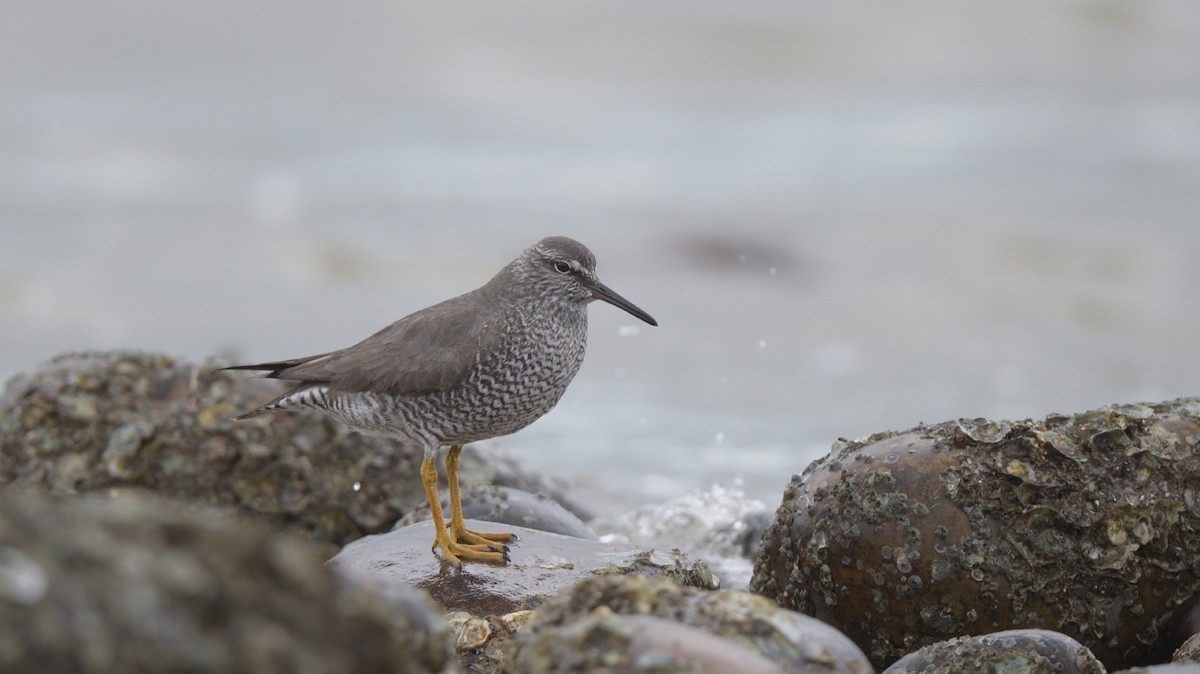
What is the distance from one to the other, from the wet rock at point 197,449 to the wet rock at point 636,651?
14.4 feet

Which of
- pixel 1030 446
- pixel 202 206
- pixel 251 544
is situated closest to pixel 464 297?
pixel 1030 446

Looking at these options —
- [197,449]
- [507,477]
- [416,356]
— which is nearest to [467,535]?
[416,356]

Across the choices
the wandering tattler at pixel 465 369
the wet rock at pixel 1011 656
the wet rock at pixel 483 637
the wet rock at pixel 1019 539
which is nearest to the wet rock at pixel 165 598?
the wet rock at pixel 483 637

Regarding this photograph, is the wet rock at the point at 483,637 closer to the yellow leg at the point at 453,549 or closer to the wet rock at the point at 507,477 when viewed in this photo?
the yellow leg at the point at 453,549

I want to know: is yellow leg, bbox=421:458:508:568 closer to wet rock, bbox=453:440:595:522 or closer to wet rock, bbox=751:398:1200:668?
wet rock, bbox=751:398:1200:668

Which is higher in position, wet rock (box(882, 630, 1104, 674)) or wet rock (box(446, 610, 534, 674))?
wet rock (box(882, 630, 1104, 674))

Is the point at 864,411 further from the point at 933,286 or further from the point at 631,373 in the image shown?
the point at 933,286

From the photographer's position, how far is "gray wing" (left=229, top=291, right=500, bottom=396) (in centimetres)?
624

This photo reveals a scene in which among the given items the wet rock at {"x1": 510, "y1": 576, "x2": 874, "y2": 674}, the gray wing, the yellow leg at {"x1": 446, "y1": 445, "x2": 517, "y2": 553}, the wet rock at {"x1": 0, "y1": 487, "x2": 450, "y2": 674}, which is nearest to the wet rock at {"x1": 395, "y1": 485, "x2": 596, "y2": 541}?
the yellow leg at {"x1": 446, "y1": 445, "x2": 517, "y2": 553}

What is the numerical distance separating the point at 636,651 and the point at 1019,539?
2722mm

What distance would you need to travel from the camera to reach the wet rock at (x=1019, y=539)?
5246 mm

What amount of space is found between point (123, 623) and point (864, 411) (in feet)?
34.9

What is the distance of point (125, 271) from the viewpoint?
16.2 metres

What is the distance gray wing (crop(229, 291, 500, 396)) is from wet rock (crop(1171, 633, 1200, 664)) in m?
3.19
